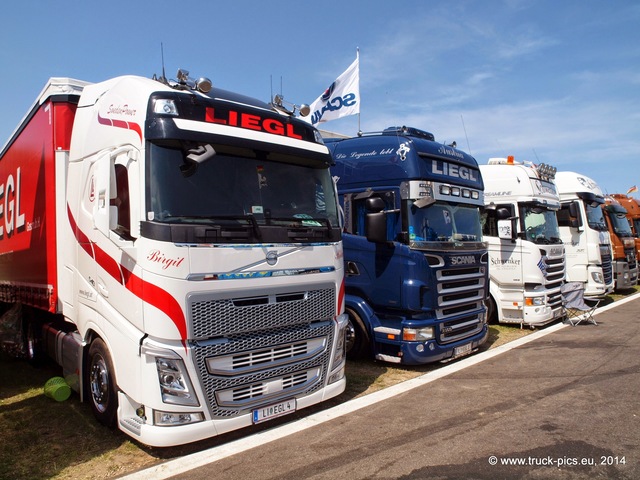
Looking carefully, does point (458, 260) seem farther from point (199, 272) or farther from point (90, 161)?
point (90, 161)

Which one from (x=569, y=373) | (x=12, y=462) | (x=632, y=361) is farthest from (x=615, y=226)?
(x=12, y=462)

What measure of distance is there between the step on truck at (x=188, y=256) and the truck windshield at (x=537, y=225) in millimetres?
5940

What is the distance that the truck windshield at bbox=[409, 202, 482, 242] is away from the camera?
268 inches

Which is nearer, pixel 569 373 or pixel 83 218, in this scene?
pixel 83 218

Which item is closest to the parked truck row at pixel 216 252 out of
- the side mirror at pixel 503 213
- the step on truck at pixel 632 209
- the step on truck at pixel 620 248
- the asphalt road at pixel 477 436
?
the asphalt road at pixel 477 436

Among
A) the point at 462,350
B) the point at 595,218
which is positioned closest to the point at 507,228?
the point at 462,350

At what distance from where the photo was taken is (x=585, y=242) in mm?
12609

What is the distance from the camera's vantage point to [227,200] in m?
4.54

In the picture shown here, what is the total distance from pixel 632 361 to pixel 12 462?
7880mm

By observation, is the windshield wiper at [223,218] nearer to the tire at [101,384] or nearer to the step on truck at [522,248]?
the tire at [101,384]

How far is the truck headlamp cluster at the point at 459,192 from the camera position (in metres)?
7.12

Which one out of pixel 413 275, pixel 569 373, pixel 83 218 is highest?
pixel 83 218

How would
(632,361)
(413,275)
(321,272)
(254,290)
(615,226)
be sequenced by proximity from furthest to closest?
Result: (615,226)
(632,361)
(413,275)
(321,272)
(254,290)

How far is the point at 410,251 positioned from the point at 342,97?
5761 millimetres
